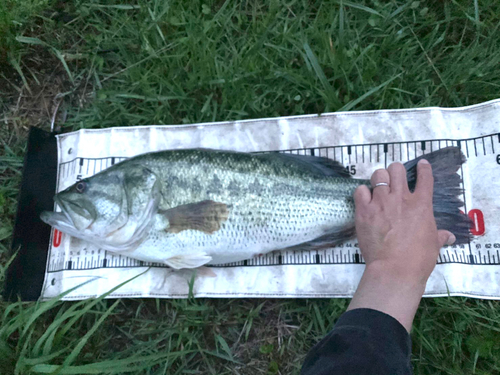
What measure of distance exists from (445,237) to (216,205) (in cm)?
171

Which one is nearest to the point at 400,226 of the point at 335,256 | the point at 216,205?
the point at 335,256

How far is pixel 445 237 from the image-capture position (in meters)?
2.58

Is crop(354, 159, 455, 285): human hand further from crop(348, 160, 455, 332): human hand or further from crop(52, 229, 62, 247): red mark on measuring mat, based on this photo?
crop(52, 229, 62, 247): red mark on measuring mat

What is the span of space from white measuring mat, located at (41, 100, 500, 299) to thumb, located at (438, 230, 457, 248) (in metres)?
0.26

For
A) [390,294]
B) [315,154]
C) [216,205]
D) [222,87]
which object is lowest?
Answer: [390,294]

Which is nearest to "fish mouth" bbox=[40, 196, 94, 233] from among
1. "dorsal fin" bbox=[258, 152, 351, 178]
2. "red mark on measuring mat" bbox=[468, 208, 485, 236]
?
"dorsal fin" bbox=[258, 152, 351, 178]

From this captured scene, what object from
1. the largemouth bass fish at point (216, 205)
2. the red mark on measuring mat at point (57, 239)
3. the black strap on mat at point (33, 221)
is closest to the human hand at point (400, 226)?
the largemouth bass fish at point (216, 205)

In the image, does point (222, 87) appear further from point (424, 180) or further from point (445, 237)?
point (445, 237)

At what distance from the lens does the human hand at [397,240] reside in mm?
2277

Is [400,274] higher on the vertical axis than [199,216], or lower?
lower

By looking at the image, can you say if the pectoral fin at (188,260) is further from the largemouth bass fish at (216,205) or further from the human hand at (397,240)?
the human hand at (397,240)

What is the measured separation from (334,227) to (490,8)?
8.32 feet

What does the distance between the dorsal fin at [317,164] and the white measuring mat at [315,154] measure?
24cm

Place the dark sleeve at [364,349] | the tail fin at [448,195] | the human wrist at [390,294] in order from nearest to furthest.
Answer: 1. the dark sleeve at [364,349]
2. the human wrist at [390,294]
3. the tail fin at [448,195]
